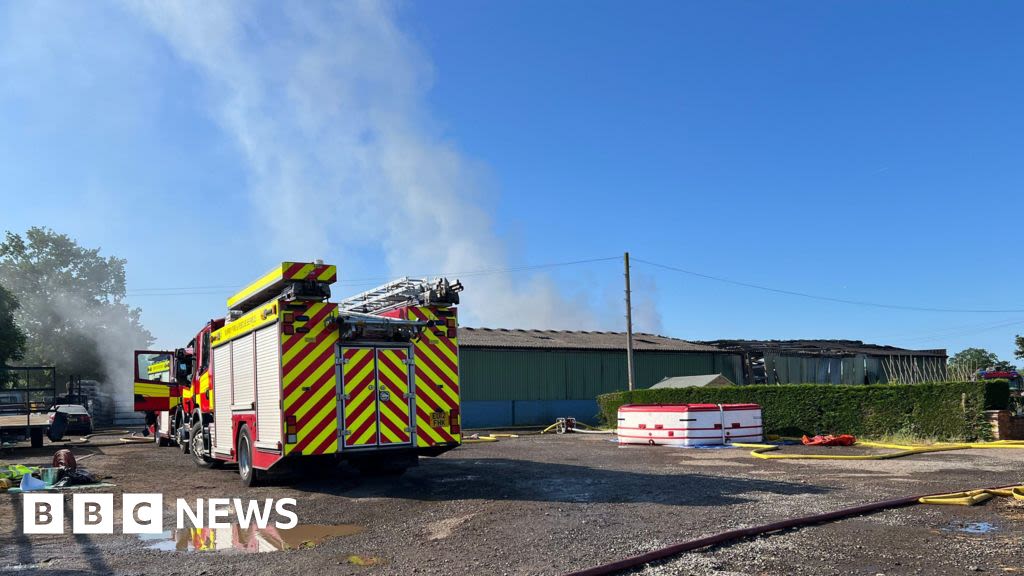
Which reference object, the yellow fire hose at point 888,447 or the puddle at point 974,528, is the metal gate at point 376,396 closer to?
the puddle at point 974,528

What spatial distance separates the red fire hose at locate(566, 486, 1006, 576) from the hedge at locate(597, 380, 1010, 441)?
11.2m

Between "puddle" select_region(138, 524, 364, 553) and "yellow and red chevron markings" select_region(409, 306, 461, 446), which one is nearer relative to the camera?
"puddle" select_region(138, 524, 364, 553)

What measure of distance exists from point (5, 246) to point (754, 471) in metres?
64.6

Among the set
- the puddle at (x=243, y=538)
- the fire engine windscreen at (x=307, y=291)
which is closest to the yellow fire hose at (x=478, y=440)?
the fire engine windscreen at (x=307, y=291)

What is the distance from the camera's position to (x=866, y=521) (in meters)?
8.00

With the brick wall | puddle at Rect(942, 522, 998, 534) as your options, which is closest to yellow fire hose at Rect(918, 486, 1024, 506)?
puddle at Rect(942, 522, 998, 534)

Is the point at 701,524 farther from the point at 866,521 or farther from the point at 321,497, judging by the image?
the point at 321,497

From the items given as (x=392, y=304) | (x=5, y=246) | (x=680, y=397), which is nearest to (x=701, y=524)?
(x=392, y=304)

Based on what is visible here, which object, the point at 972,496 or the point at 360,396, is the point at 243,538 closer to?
the point at 360,396

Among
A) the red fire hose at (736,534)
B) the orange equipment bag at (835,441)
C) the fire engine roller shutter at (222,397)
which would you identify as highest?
the fire engine roller shutter at (222,397)

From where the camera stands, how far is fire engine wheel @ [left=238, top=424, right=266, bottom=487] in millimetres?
11719

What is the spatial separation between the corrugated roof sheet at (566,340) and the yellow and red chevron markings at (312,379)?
2521 centimetres

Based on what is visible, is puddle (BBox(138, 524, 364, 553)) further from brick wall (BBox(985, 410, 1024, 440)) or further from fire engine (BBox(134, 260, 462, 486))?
brick wall (BBox(985, 410, 1024, 440))

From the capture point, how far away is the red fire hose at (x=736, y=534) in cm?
611
